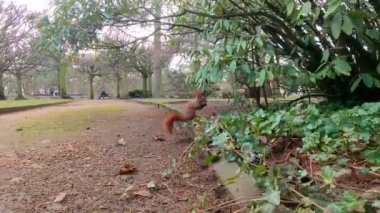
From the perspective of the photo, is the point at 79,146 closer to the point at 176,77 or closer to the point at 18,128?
the point at 18,128

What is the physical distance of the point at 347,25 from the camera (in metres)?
1.38

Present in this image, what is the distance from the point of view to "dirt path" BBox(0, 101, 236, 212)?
183 cm

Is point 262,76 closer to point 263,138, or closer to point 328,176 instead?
point 263,138

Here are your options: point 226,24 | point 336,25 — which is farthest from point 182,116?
point 336,25

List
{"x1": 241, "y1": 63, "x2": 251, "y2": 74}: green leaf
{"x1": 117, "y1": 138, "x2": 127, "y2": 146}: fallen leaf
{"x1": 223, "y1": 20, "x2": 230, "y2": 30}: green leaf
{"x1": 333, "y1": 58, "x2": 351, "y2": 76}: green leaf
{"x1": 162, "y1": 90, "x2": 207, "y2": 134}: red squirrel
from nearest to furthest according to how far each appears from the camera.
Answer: {"x1": 333, "y1": 58, "x2": 351, "y2": 76}: green leaf
{"x1": 241, "y1": 63, "x2": 251, "y2": 74}: green leaf
{"x1": 223, "y1": 20, "x2": 230, "y2": 30}: green leaf
{"x1": 117, "y1": 138, "x2": 127, "y2": 146}: fallen leaf
{"x1": 162, "y1": 90, "x2": 207, "y2": 134}: red squirrel

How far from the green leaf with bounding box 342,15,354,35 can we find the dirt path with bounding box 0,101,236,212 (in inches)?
34.4

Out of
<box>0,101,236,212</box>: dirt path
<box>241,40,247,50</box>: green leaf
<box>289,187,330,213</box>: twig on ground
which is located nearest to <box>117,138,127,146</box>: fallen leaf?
<box>0,101,236,212</box>: dirt path

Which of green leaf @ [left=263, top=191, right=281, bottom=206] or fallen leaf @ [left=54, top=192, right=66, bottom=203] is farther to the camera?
fallen leaf @ [left=54, top=192, right=66, bottom=203]

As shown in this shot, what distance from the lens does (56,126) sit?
15.6 feet

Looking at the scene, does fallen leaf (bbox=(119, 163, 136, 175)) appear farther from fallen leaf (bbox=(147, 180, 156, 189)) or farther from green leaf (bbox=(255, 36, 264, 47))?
green leaf (bbox=(255, 36, 264, 47))

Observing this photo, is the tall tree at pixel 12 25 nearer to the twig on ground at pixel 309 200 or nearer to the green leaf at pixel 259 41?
the green leaf at pixel 259 41

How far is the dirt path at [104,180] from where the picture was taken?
71.9 inches

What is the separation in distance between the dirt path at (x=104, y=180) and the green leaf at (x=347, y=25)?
0.87 meters

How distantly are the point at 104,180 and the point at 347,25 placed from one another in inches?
61.4
